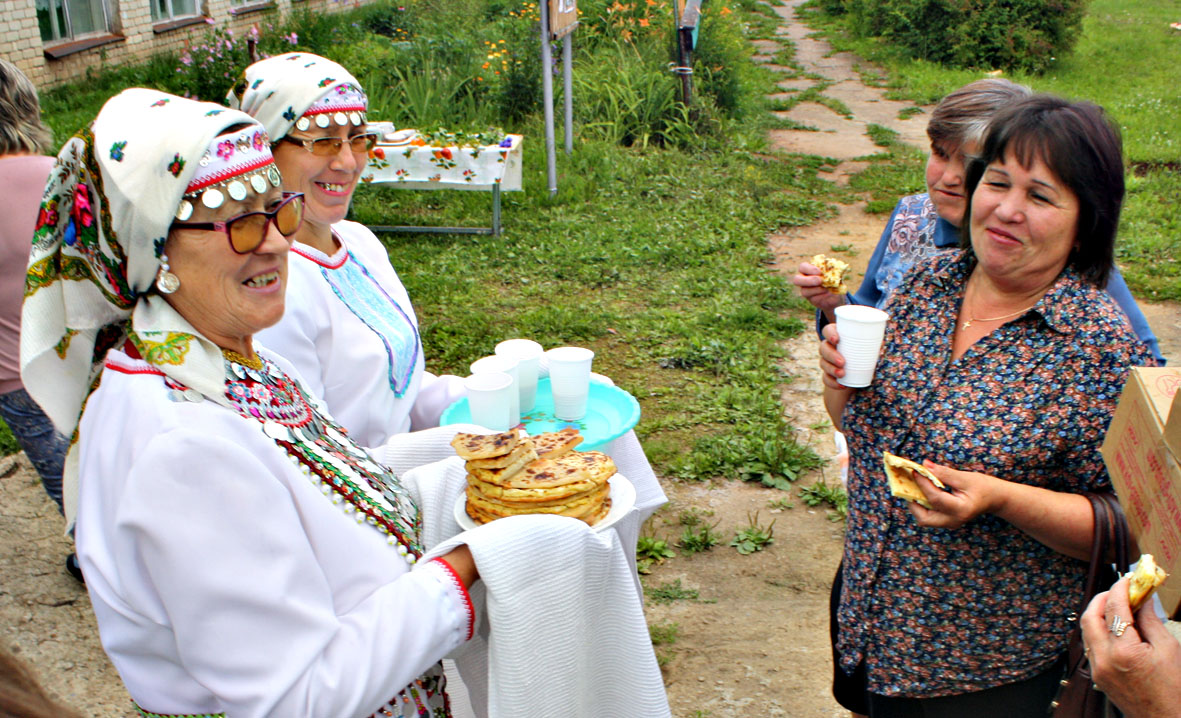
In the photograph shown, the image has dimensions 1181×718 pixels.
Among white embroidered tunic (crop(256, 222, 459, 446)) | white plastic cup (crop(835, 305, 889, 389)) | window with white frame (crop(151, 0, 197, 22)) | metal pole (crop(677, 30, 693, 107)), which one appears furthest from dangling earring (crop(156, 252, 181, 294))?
window with white frame (crop(151, 0, 197, 22))

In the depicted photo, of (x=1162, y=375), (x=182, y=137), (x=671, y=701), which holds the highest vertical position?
(x=182, y=137)

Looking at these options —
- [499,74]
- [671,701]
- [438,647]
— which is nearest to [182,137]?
[438,647]

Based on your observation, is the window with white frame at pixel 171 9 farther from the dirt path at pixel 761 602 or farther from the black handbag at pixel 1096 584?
the black handbag at pixel 1096 584

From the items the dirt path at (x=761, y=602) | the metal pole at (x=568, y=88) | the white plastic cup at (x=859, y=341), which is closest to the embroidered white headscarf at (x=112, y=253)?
the white plastic cup at (x=859, y=341)

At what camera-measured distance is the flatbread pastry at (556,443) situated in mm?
2035

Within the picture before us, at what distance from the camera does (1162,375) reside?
1.57 m

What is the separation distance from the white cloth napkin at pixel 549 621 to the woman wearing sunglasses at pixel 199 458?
0.27 feet

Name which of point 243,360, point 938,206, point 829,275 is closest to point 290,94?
point 243,360

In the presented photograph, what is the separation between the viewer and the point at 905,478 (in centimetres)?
187

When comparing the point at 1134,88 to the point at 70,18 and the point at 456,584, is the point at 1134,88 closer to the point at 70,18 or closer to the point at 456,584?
the point at 70,18

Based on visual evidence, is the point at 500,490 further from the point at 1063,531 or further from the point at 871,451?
the point at 1063,531

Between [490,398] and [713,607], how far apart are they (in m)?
1.86

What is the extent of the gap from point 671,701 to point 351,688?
6.65 feet

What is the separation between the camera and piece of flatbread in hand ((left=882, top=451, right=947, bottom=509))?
71.4 inches
